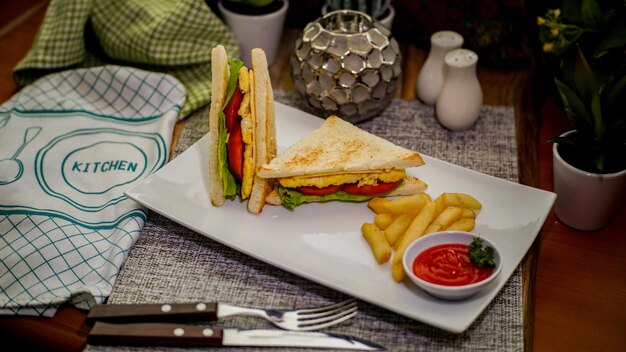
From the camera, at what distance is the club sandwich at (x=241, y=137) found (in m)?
1.87

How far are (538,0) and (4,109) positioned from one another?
6.62 feet

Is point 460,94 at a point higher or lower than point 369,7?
lower

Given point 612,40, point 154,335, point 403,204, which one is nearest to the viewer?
point 154,335

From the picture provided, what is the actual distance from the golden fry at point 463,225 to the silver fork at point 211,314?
0.36 meters

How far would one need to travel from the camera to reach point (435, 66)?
92.0 inches

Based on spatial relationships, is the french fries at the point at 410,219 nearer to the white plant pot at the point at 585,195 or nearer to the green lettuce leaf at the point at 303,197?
the green lettuce leaf at the point at 303,197

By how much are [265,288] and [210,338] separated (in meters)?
0.25

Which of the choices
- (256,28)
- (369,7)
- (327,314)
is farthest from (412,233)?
(256,28)

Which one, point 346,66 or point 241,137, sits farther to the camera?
point 346,66

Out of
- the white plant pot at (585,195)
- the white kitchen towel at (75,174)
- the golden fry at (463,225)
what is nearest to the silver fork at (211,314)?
the white kitchen towel at (75,174)

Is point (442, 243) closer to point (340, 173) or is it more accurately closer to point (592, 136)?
point (340, 173)

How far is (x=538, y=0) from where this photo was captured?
2.53 m

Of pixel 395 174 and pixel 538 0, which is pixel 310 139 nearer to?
pixel 395 174

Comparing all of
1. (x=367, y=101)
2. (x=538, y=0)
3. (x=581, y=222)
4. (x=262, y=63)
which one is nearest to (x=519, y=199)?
(x=581, y=222)
